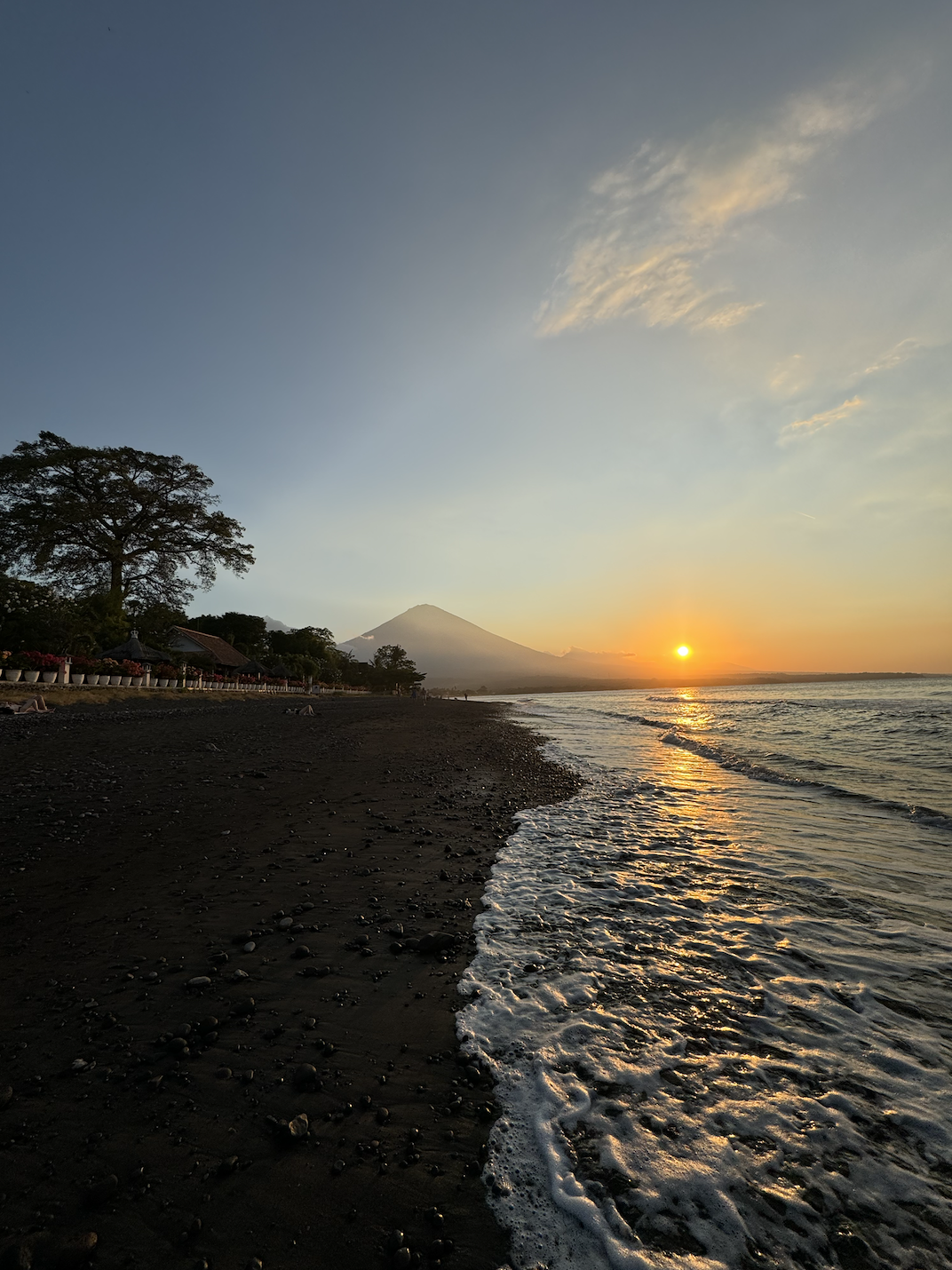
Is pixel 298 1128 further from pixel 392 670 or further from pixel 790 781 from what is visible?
pixel 392 670

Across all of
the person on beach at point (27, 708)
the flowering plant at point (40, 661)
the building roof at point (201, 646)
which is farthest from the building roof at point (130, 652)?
the building roof at point (201, 646)

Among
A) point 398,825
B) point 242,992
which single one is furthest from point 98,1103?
point 398,825

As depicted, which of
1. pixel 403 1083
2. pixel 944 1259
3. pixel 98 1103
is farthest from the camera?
pixel 403 1083

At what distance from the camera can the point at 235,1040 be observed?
3342mm

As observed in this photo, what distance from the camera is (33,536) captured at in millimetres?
44406

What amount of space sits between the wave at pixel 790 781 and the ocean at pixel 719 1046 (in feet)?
4.24

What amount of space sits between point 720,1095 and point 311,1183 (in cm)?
230

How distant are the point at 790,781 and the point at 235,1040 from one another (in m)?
13.3

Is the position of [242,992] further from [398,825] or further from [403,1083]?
[398,825]

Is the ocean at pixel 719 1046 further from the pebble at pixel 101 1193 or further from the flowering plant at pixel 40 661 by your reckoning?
the flowering plant at pixel 40 661

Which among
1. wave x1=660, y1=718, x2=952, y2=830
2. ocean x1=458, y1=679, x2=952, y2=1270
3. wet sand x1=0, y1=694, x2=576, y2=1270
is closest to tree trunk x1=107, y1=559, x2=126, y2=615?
wet sand x1=0, y1=694, x2=576, y2=1270

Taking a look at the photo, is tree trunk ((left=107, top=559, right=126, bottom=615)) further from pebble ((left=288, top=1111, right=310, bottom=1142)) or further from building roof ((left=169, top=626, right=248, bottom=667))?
pebble ((left=288, top=1111, right=310, bottom=1142))

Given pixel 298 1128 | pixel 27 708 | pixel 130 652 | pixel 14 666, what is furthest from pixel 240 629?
pixel 298 1128

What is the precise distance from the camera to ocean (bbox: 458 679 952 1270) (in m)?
2.40
